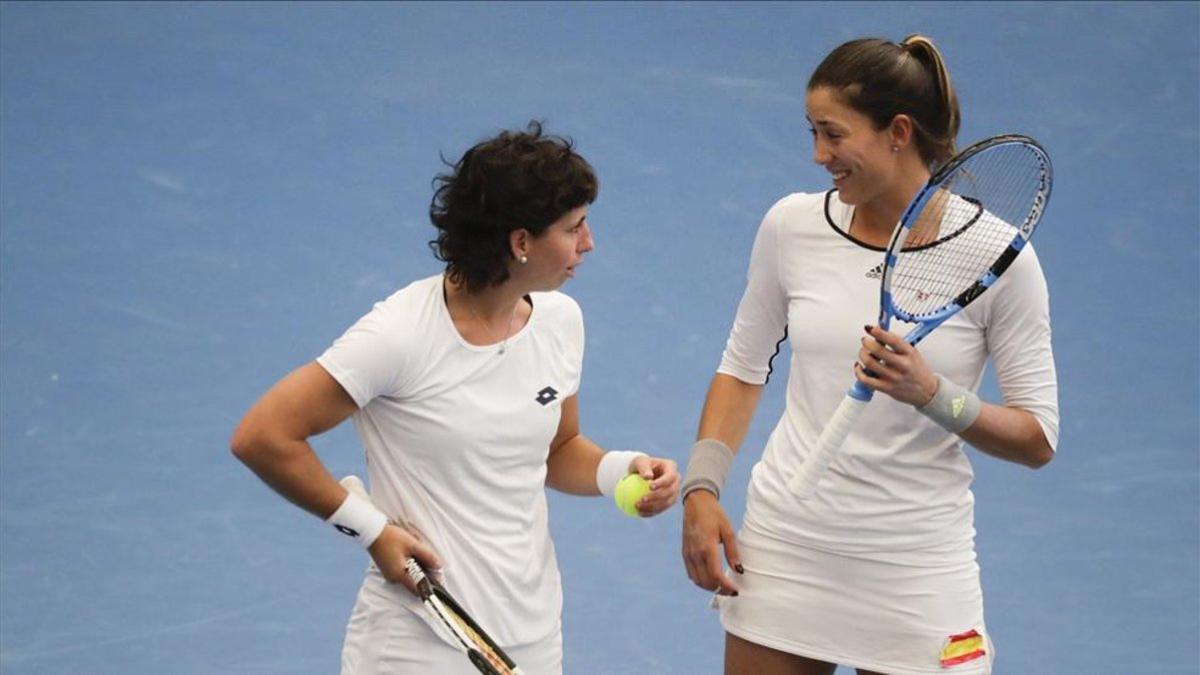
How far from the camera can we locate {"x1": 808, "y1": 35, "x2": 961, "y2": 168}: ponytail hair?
10.6ft

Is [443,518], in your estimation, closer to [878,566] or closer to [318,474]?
[318,474]

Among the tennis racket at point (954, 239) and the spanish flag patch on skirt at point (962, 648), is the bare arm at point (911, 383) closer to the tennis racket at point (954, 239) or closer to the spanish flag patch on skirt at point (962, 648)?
the tennis racket at point (954, 239)

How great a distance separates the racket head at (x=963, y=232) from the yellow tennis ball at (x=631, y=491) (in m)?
0.50

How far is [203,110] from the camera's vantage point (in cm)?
807

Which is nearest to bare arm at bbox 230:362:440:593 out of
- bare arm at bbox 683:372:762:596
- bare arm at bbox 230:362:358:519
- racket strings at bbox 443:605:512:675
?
bare arm at bbox 230:362:358:519

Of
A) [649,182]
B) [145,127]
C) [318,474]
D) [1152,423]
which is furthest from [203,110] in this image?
[318,474]

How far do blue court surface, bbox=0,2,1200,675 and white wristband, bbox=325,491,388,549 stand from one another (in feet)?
6.78

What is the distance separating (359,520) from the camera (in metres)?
3.10

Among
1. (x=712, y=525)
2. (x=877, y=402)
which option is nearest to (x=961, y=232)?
(x=877, y=402)

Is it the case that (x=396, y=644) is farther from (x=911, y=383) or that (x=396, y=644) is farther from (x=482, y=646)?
(x=911, y=383)

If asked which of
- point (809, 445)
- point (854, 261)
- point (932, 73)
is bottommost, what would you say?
point (809, 445)

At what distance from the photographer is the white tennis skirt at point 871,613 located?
330 cm

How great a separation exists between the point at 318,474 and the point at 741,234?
14.8 feet

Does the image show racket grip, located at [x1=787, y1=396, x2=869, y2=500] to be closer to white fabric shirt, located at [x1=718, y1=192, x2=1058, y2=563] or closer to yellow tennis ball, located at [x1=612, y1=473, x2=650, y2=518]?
white fabric shirt, located at [x1=718, y1=192, x2=1058, y2=563]
